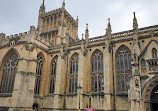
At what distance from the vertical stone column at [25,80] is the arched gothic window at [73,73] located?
679cm

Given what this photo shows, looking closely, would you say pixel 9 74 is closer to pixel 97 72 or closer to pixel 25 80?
pixel 25 80

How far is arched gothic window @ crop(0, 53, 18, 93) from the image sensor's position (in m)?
28.6

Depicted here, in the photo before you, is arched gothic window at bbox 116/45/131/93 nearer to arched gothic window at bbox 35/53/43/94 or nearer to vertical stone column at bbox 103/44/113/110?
vertical stone column at bbox 103/44/113/110

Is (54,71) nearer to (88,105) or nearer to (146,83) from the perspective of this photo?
(88,105)

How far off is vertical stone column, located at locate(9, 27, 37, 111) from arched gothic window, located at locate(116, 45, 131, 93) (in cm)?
1441

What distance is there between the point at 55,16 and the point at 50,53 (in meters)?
16.9

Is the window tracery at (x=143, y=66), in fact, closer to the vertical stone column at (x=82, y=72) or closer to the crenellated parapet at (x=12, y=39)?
the vertical stone column at (x=82, y=72)

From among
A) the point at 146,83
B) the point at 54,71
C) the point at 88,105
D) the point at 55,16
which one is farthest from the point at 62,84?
the point at 55,16

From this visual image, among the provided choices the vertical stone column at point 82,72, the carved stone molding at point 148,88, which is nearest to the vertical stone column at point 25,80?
the vertical stone column at point 82,72

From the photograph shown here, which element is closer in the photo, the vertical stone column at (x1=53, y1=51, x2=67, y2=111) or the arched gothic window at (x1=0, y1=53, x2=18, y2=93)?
the vertical stone column at (x1=53, y1=51, x2=67, y2=111)

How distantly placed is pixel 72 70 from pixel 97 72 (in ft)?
17.2

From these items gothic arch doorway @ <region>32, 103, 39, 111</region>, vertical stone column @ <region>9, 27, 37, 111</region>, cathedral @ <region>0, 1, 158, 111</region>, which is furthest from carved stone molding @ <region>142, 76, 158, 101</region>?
gothic arch doorway @ <region>32, 103, 39, 111</region>

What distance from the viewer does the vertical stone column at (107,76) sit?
2299 cm

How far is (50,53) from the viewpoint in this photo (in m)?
32.7
